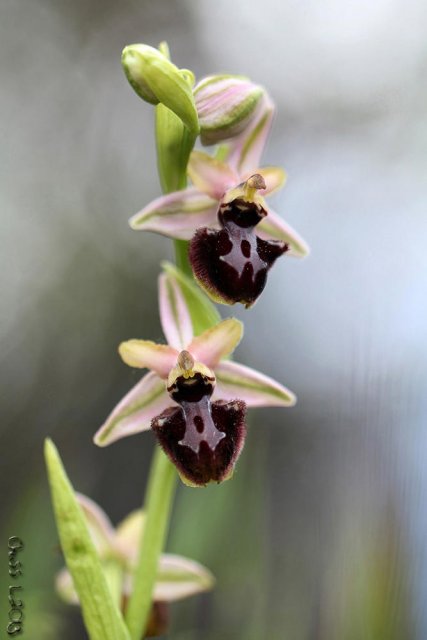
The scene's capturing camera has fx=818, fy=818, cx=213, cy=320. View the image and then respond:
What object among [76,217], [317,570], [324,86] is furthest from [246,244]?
[324,86]

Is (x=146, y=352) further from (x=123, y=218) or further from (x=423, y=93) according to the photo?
(x=423, y=93)

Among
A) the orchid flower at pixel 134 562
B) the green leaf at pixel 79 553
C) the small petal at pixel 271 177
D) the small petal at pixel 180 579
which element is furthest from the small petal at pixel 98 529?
the small petal at pixel 271 177

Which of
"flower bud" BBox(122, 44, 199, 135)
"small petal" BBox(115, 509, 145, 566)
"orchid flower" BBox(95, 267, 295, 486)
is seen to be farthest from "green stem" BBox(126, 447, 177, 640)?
"flower bud" BBox(122, 44, 199, 135)

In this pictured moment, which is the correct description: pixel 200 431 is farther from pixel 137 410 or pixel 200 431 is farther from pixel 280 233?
pixel 280 233

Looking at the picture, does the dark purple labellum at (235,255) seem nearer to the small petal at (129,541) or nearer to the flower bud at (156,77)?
the flower bud at (156,77)

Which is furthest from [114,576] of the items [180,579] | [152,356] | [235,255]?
[235,255]

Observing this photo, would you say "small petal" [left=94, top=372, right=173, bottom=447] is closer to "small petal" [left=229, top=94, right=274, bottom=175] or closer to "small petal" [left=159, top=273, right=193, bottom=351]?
"small petal" [left=159, top=273, right=193, bottom=351]
